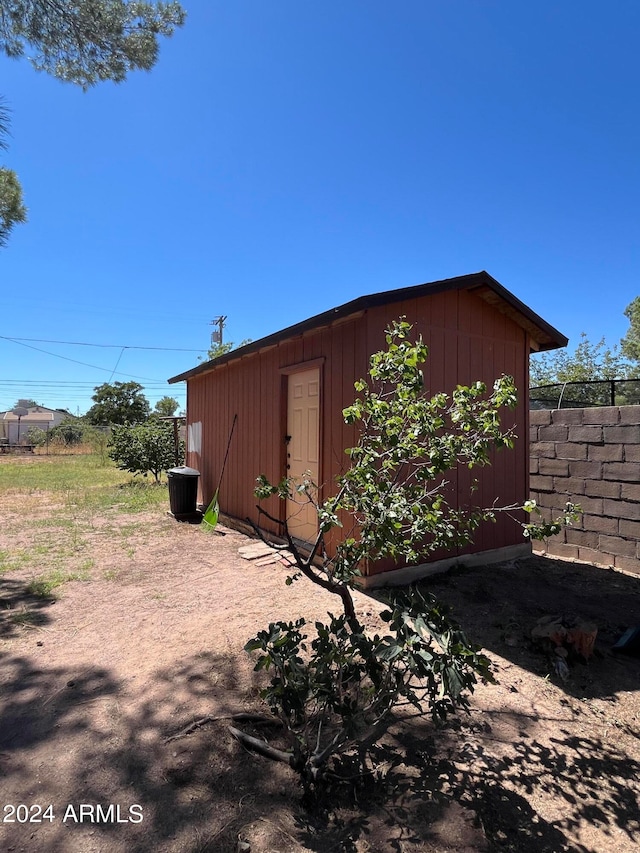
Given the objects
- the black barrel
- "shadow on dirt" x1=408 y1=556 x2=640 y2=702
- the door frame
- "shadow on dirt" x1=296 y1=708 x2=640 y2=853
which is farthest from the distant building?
"shadow on dirt" x1=296 y1=708 x2=640 y2=853

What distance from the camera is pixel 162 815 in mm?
1647

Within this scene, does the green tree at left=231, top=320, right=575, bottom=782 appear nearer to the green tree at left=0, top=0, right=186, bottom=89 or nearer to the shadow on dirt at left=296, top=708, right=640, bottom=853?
the shadow on dirt at left=296, top=708, right=640, bottom=853

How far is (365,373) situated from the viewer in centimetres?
416

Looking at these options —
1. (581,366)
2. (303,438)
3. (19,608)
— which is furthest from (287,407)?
(581,366)

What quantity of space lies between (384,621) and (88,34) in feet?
18.8

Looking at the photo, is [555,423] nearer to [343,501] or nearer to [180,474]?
[343,501]

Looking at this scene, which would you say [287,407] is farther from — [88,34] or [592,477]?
[88,34]

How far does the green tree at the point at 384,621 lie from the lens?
1.55 m

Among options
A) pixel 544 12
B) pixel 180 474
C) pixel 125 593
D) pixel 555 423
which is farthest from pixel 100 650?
pixel 544 12

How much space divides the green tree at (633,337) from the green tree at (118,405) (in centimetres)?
3092

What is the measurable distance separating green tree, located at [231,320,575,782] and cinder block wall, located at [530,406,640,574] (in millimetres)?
3208

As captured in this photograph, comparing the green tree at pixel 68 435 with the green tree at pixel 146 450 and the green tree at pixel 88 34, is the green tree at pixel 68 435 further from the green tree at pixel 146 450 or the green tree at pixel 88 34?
the green tree at pixel 88 34

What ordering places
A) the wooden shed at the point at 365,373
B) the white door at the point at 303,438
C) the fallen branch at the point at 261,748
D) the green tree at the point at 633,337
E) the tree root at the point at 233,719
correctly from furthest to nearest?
the green tree at the point at 633,337
the white door at the point at 303,438
the wooden shed at the point at 365,373
the tree root at the point at 233,719
the fallen branch at the point at 261,748

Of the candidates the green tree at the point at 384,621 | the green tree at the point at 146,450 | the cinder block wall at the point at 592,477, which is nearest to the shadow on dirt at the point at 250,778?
A: the green tree at the point at 384,621
